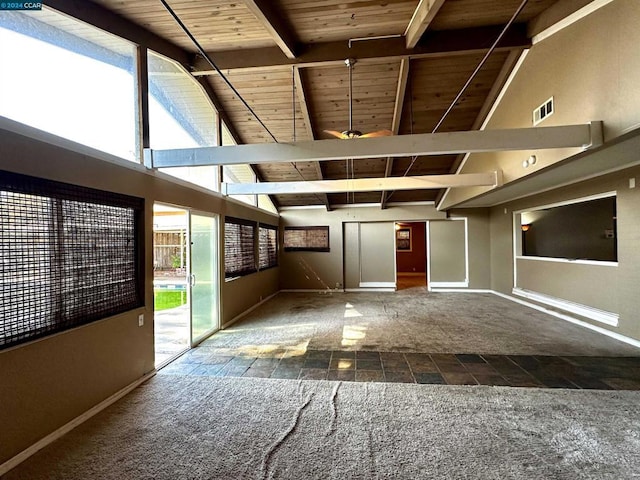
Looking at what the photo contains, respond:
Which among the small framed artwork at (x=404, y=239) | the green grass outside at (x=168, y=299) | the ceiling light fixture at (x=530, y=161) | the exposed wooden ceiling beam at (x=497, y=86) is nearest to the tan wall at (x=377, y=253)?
the small framed artwork at (x=404, y=239)

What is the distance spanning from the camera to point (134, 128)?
322cm

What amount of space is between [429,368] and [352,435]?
4.80 ft

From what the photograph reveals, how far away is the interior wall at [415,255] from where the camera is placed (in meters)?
11.7

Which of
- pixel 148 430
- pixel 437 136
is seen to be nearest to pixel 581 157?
pixel 437 136

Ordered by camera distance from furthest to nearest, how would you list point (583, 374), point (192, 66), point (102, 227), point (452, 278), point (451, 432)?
point (452, 278) < point (192, 66) < point (583, 374) < point (102, 227) < point (451, 432)

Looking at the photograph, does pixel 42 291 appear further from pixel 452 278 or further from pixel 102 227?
pixel 452 278

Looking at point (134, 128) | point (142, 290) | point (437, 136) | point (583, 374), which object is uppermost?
point (134, 128)

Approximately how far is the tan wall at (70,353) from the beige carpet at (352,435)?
199 mm

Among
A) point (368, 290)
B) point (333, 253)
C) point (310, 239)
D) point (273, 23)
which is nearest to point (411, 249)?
point (368, 290)

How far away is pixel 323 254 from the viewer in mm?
8531

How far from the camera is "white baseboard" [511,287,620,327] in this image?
4.23 meters

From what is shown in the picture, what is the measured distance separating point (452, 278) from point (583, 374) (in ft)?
17.1

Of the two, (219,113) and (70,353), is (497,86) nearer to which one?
(219,113)

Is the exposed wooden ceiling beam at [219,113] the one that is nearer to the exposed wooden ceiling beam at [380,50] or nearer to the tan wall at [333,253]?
the exposed wooden ceiling beam at [380,50]
